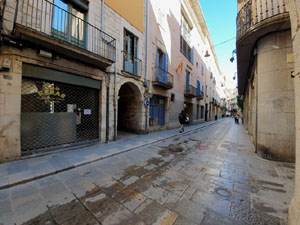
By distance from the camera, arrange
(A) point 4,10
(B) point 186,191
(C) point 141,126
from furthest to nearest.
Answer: (C) point 141,126 → (A) point 4,10 → (B) point 186,191

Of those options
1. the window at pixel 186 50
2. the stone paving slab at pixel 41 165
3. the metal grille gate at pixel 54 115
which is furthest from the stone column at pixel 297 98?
the window at pixel 186 50

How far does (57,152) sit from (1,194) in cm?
240

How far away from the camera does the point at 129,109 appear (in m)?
9.64

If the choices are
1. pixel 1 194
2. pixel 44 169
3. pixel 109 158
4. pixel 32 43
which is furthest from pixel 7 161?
pixel 32 43

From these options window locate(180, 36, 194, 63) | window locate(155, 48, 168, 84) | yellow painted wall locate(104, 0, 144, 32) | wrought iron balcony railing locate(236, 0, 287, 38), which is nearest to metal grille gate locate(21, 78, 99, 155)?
yellow painted wall locate(104, 0, 144, 32)

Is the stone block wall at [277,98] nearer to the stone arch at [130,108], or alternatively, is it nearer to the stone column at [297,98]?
the stone column at [297,98]

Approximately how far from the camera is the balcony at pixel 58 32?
3946 millimetres

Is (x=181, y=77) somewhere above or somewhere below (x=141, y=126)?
above

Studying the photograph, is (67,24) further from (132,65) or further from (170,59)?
(170,59)

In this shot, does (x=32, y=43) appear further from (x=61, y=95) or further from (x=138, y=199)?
(x=138, y=199)

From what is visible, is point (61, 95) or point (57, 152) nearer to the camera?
point (57, 152)

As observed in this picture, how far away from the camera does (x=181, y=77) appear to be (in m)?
14.0

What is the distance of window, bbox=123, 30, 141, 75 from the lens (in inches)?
313

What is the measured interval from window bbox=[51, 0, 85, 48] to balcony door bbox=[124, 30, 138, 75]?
265cm
